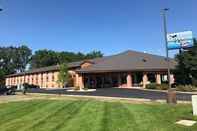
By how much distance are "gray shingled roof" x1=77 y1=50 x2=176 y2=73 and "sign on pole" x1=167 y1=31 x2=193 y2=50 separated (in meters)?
4.28

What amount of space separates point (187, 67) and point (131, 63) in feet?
40.4

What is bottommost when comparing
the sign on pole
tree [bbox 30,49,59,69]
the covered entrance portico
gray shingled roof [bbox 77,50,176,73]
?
the covered entrance portico

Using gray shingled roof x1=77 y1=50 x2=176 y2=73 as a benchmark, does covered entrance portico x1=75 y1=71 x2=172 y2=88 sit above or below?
below

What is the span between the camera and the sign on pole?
134 feet

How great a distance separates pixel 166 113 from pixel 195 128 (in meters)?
3.74

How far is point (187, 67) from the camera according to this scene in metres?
36.4

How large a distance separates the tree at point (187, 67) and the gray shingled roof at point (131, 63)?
445 centimetres

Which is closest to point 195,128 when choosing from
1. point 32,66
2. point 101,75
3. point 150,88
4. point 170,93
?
point 170,93

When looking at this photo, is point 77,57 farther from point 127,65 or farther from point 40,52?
point 127,65

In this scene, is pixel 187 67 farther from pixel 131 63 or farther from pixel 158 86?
pixel 131 63

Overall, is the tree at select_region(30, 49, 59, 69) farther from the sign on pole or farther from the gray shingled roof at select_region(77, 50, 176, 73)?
the sign on pole

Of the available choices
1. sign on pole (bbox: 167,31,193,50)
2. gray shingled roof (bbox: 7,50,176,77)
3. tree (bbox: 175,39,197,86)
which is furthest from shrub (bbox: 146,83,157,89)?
sign on pole (bbox: 167,31,193,50)

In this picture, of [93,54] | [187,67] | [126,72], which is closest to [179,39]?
[187,67]

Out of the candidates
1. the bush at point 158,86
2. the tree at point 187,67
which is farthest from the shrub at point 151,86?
the tree at point 187,67
